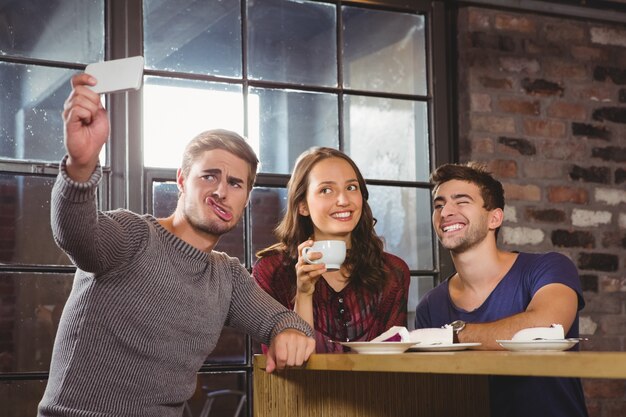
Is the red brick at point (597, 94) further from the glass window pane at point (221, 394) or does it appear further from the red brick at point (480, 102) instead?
the glass window pane at point (221, 394)

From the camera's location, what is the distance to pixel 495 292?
2574 millimetres

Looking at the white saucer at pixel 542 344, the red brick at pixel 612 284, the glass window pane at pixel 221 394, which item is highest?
the red brick at pixel 612 284

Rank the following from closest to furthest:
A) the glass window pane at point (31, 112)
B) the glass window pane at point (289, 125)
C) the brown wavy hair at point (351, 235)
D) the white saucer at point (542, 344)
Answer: the white saucer at point (542, 344) < the brown wavy hair at point (351, 235) < the glass window pane at point (31, 112) < the glass window pane at point (289, 125)

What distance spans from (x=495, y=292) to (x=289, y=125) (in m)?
1.21

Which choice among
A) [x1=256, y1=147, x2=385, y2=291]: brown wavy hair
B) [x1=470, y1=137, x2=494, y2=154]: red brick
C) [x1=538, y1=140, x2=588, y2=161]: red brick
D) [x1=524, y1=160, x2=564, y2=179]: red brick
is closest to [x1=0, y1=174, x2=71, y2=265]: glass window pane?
[x1=256, y1=147, x2=385, y2=291]: brown wavy hair

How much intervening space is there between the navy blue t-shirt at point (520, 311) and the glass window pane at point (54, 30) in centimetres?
152

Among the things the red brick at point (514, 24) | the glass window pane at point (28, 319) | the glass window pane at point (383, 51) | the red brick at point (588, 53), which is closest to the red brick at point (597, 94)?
the red brick at point (588, 53)

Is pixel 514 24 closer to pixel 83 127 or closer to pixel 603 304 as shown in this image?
pixel 603 304

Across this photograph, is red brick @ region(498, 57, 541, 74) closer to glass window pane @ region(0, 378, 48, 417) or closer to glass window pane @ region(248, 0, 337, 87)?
glass window pane @ region(248, 0, 337, 87)

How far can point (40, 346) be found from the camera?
2.95m

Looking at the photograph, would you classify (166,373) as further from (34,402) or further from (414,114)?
(414,114)

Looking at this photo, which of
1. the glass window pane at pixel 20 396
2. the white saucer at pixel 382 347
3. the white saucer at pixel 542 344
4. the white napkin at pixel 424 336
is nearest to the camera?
the white saucer at pixel 542 344

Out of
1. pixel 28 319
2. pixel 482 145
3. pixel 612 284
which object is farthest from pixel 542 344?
pixel 612 284

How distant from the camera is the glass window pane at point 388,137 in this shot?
11.6ft
